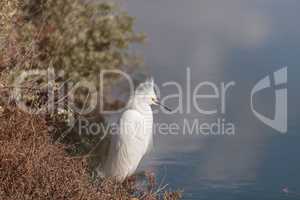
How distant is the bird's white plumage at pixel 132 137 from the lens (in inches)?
209

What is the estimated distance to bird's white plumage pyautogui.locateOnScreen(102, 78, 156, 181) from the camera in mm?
5312

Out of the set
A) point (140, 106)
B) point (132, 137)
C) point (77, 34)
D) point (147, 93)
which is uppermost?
point (77, 34)

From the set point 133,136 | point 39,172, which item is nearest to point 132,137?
point 133,136

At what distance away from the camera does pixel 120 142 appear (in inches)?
216

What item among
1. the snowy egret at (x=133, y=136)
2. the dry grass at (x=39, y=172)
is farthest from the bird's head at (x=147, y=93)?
the dry grass at (x=39, y=172)

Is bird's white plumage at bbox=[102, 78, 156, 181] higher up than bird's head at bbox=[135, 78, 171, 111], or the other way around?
bird's head at bbox=[135, 78, 171, 111]

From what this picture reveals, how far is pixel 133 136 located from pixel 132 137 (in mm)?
15

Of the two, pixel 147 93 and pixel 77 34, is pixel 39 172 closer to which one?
pixel 147 93

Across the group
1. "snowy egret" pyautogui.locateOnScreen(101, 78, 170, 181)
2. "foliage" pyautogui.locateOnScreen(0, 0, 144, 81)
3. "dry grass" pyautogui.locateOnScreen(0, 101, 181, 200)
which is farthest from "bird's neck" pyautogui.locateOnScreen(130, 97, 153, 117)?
"foliage" pyautogui.locateOnScreen(0, 0, 144, 81)

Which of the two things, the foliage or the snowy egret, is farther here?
the foliage

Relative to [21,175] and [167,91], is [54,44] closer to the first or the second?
[167,91]

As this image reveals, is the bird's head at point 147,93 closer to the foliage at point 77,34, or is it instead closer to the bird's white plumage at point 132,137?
the bird's white plumage at point 132,137

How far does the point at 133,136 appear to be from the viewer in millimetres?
5449

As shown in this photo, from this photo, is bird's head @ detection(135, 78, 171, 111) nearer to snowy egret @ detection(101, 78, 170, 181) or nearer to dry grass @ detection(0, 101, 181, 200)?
snowy egret @ detection(101, 78, 170, 181)
